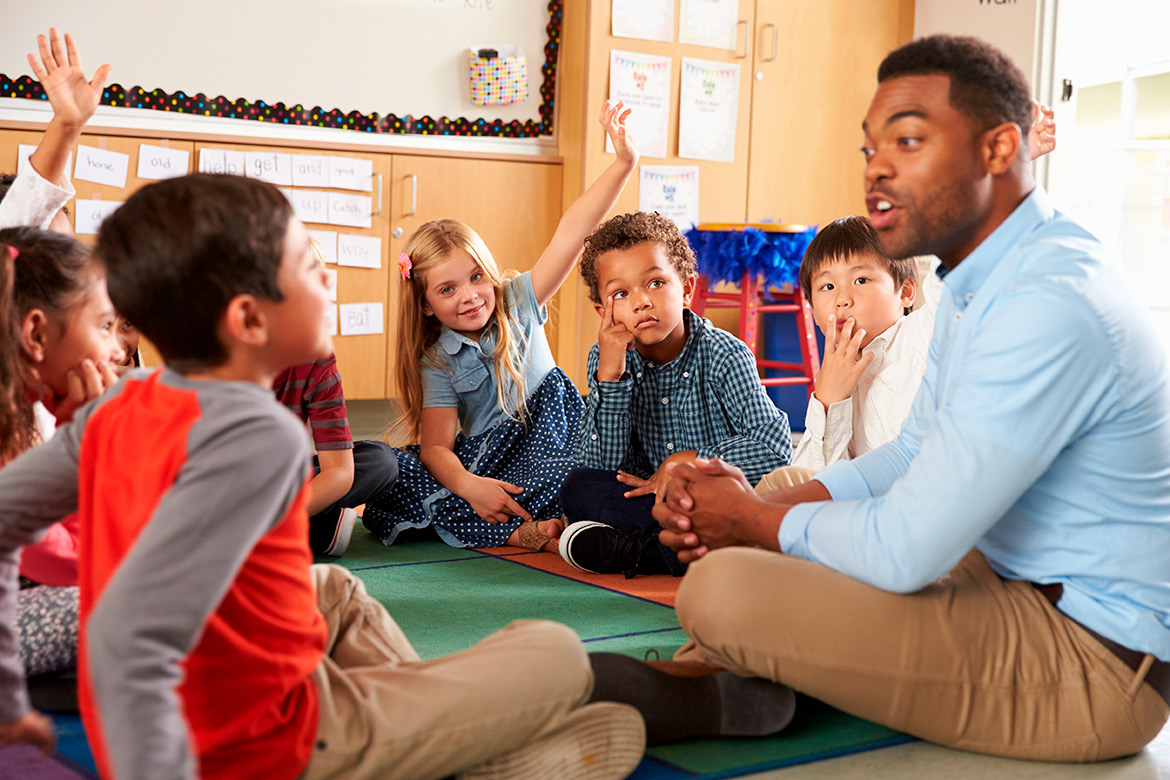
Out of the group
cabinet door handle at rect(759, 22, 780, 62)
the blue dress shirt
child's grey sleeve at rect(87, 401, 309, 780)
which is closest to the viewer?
child's grey sleeve at rect(87, 401, 309, 780)

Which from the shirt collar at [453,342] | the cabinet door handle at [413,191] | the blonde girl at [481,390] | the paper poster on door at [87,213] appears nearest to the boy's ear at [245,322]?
the blonde girl at [481,390]

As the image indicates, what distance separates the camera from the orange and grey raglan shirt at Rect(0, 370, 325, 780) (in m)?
0.72

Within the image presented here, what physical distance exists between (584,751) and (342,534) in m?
1.17

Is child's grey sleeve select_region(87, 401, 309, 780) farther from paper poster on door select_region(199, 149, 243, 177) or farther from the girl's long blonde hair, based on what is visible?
paper poster on door select_region(199, 149, 243, 177)

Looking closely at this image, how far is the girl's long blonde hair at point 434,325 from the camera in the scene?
2.40 m

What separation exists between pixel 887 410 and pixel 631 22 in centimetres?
267

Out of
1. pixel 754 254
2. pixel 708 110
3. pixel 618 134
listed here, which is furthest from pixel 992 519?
pixel 708 110

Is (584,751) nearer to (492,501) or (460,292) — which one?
(492,501)

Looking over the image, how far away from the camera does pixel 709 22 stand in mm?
4414

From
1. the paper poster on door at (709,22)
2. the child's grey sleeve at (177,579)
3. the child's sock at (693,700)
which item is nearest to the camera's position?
the child's grey sleeve at (177,579)

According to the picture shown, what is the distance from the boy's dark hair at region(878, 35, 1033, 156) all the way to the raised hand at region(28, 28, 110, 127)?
145 cm

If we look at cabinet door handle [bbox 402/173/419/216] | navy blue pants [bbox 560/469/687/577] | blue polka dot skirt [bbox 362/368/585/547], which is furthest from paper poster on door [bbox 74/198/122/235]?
navy blue pants [bbox 560/469/687/577]

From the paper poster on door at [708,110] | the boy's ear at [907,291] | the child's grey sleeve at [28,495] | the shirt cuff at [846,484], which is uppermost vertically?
the paper poster on door at [708,110]

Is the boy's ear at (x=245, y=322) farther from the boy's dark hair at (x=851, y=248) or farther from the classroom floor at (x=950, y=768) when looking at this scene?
the boy's dark hair at (x=851, y=248)
